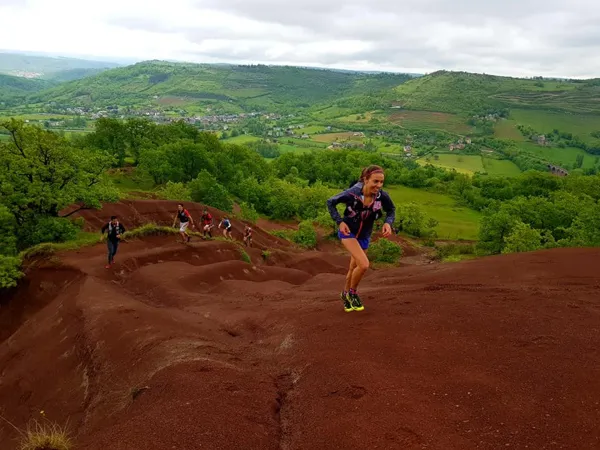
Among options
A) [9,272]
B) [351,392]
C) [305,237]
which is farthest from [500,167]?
[351,392]

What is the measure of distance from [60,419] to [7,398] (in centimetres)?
327

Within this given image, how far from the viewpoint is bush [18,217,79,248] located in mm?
22734

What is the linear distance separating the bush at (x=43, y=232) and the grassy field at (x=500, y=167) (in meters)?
142

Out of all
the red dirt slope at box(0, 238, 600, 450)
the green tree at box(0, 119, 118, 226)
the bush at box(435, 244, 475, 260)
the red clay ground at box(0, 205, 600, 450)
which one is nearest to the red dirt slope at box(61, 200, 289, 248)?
the green tree at box(0, 119, 118, 226)

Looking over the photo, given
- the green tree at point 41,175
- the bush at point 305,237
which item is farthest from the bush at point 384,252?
the green tree at point 41,175

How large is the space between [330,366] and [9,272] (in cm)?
1665

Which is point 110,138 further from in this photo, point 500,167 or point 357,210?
point 500,167

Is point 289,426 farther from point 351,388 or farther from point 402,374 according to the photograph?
point 402,374

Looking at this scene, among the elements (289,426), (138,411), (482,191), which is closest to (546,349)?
(289,426)

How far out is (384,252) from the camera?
159 feet

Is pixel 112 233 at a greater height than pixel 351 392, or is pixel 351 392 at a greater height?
pixel 351 392

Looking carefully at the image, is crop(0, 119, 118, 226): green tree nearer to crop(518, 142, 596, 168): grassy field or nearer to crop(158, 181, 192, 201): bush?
crop(158, 181, 192, 201): bush

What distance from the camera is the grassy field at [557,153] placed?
562ft

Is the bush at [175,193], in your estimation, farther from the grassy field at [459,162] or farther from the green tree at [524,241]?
the grassy field at [459,162]
